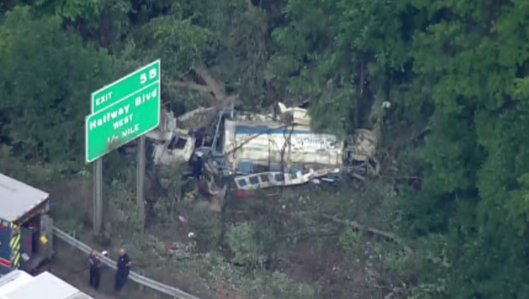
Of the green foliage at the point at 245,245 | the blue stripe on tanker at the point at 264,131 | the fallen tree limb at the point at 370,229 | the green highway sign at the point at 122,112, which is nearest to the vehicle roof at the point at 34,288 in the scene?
the green highway sign at the point at 122,112

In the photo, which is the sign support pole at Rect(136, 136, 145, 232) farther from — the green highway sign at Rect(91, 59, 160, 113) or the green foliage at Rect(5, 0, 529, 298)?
the green highway sign at Rect(91, 59, 160, 113)

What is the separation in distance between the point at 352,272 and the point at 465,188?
262 centimetres

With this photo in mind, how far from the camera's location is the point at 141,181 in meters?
26.5

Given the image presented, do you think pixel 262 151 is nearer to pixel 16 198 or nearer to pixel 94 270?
→ pixel 94 270

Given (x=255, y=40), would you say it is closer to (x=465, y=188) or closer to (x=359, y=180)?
(x=359, y=180)

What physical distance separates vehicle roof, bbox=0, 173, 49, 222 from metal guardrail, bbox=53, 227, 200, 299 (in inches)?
43.0

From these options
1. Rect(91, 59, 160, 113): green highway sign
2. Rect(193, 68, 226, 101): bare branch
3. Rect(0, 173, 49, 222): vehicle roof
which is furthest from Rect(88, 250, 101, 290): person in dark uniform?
Rect(193, 68, 226, 101): bare branch

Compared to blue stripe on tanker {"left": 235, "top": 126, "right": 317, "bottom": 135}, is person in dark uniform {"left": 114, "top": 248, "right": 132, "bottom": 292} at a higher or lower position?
lower

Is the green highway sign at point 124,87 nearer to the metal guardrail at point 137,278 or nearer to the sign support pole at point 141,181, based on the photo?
the sign support pole at point 141,181

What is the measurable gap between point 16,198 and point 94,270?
71.7 inches

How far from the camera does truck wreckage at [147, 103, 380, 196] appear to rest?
28953mm

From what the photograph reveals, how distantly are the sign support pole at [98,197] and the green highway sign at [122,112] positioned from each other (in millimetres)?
456

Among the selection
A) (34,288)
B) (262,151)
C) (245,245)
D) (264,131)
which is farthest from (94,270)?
(264,131)

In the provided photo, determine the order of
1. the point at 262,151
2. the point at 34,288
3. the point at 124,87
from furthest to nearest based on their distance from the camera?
the point at 262,151, the point at 124,87, the point at 34,288
